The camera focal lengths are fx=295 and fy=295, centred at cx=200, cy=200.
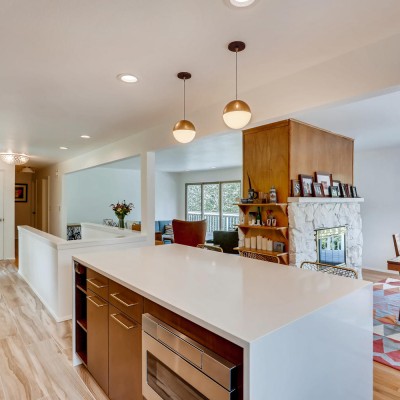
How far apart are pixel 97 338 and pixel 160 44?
202 cm

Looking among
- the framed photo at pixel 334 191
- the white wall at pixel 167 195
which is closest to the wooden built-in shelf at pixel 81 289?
the framed photo at pixel 334 191

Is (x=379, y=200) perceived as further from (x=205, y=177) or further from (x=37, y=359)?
(x=37, y=359)

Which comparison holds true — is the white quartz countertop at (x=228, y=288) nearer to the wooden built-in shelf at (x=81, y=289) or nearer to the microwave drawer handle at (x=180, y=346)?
the microwave drawer handle at (x=180, y=346)

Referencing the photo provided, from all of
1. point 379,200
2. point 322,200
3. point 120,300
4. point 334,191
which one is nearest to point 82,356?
point 120,300

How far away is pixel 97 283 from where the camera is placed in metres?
2.03

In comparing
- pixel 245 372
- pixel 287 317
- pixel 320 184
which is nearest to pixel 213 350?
pixel 245 372

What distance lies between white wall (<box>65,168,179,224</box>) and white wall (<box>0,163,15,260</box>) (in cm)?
168

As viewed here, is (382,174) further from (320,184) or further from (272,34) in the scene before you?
(272,34)

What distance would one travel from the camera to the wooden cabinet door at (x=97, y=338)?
194 centimetres

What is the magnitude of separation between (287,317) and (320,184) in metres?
3.12

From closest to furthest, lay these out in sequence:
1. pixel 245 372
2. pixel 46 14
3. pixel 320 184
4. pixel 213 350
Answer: pixel 245 372
pixel 213 350
pixel 46 14
pixel 320 184

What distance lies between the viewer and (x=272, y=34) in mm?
1782

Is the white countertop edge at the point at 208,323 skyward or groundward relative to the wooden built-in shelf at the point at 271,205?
groundward

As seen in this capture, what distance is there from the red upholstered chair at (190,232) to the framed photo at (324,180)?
3.21 m
